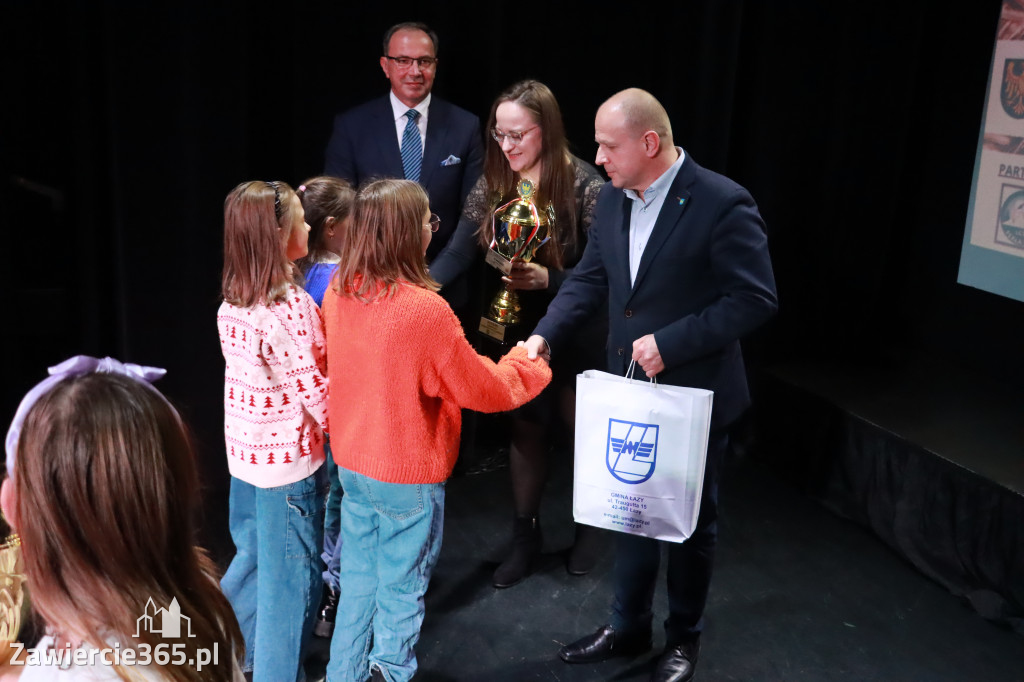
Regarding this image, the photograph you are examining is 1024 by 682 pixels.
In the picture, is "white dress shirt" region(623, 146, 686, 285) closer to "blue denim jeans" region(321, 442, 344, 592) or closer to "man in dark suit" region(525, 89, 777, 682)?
"man in dark suit" region(525, 89, 777, 682)

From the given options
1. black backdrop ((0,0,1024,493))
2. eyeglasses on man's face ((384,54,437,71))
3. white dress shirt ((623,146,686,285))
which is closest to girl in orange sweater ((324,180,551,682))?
white dress shirt ((623,146,686,285))

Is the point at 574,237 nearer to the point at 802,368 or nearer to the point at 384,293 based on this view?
the point at 384,293

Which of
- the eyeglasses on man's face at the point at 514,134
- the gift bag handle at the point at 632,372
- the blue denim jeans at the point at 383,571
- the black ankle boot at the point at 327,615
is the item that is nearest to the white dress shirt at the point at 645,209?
the gift bag handle at the point at 632,372

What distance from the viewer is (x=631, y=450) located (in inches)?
97.3

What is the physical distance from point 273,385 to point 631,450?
36.5 inches

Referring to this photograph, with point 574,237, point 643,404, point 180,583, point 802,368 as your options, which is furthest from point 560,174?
point 180,583

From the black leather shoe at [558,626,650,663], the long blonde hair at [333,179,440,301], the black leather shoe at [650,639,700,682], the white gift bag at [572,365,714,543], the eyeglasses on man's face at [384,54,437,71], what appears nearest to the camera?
the long blonde hair at [333,179,440,301]

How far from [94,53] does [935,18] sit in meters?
3.49

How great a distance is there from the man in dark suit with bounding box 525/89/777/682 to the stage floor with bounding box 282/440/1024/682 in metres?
0.40

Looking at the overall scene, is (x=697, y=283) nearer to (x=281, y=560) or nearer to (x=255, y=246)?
(x=255, y=246)

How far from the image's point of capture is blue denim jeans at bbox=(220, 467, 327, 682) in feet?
8.19

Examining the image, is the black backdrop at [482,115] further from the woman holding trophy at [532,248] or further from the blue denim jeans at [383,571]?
the blue denim jeans at [383,571]

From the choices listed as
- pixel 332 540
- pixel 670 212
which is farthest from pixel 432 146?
pixel 332 540

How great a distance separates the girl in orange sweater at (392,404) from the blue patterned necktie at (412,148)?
4.11ft
